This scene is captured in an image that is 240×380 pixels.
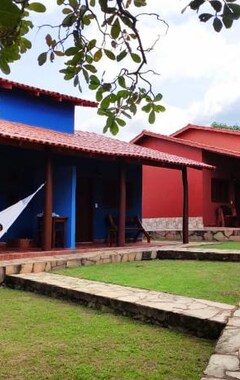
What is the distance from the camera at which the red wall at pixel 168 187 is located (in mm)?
16750

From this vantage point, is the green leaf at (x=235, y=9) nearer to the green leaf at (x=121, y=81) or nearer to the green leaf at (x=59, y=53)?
the green leaf at (x=121, y=81)

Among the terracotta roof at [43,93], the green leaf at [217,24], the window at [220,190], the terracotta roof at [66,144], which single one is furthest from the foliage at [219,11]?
the window at [220,190]

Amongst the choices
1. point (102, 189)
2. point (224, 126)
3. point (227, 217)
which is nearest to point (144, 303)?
point (102, 189)

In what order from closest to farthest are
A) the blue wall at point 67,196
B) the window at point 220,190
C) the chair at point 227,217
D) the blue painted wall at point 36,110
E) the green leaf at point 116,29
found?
the green leaf at point 116,29, the blue wall at point 67,196, the blue painted wall at point 36,110, the chair at point 227,217, the window at point 220,190

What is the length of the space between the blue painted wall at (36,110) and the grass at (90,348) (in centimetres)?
732

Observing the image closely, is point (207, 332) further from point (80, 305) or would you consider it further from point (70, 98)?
point (70, 98)

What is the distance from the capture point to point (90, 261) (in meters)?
9.55

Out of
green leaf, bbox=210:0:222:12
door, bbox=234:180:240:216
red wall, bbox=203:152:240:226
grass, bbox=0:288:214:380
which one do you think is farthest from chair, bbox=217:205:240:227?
green leaf, bbox=210:0:222:12

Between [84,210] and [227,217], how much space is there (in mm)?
6247

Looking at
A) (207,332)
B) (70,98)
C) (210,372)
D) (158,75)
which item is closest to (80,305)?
(207,332)

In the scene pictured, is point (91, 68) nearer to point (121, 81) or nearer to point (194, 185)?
point (121, 81)

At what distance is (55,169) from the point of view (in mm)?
11273

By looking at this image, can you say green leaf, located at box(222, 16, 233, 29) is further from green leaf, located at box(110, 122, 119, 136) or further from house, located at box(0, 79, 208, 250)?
house, located at box(0, 79, 208, 250)

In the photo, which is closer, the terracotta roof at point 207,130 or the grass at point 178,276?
the grass at point 178,276
